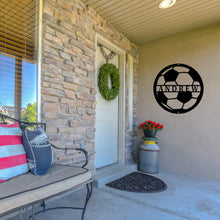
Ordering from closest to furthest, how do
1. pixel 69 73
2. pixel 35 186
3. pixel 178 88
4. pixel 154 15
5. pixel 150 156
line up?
pixel 35 186
pixel 69 73
pixel 154 15
pixel 150 156
pixel 178 88

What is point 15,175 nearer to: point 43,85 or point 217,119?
point 43,85

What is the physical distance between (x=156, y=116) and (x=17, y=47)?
100 inches

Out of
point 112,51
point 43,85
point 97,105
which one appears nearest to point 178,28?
point 112,51

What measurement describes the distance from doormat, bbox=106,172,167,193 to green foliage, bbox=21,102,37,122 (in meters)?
1.39

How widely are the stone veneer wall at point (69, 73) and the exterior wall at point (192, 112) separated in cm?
133

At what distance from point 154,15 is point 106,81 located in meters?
1.23

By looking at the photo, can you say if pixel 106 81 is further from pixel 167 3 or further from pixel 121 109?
pixel 167 3

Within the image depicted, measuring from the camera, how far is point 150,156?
9.86 ft

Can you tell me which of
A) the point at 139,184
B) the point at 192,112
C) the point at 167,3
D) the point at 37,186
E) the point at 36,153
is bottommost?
the point at 139,184

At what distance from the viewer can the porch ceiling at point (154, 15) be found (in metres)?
2.41

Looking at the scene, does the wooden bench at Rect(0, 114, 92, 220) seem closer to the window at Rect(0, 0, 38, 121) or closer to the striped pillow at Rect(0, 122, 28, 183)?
the striped pillow at Rect(0, 122, 28, 183)

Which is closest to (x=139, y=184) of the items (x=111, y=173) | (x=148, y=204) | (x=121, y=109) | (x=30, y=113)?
(x=111, y=173)

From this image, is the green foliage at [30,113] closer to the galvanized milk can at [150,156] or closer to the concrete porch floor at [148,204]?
the concrete porch floor at [148,204]

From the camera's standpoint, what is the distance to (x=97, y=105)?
286 cm
